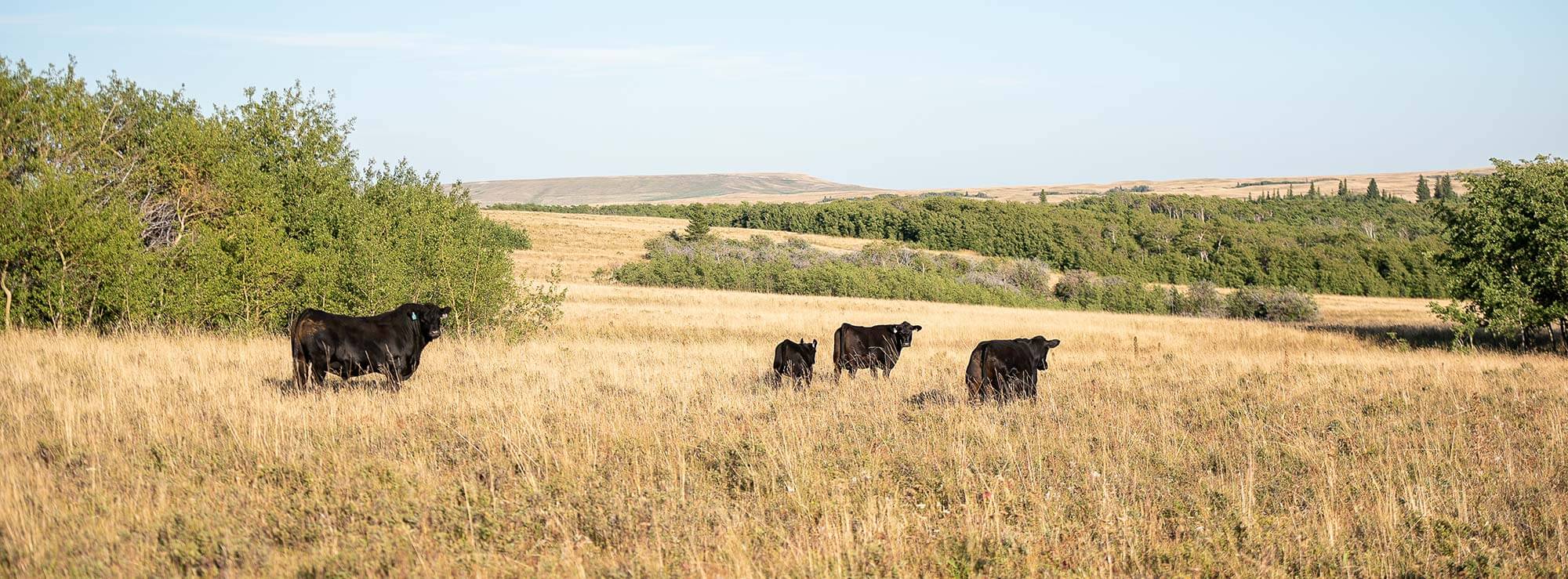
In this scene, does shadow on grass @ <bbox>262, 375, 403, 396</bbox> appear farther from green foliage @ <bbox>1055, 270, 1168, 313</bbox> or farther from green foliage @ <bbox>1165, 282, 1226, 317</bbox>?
green foliage @ <bbox>1055, 270, 1168, 313</bbox>

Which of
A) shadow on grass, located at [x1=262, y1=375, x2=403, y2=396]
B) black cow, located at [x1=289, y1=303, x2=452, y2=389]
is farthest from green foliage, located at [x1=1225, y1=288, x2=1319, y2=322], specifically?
shadow on grass, located at [x1=262, y1=375, x2=403, y2=396]

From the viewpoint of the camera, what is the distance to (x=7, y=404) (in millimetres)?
8906

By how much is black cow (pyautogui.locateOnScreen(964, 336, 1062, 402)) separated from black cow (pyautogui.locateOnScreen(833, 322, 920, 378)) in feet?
9.70

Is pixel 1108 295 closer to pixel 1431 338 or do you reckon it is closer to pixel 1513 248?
pixel 1431 338

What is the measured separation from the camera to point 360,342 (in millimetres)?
10633

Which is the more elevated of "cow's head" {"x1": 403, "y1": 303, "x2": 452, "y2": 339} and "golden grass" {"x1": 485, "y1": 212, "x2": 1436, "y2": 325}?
"cow's head" {"x1": 403, "y1": 303, "x2": 452, "y2": 339}

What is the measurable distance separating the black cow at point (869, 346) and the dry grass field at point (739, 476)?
138cm

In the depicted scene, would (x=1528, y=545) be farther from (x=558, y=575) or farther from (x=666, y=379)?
(x=666, y=379)

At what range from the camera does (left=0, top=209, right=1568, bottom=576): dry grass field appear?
5277 millimetres

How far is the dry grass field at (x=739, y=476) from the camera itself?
5277mm

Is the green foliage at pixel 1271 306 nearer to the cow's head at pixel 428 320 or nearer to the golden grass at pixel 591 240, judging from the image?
the golden grass at pixel 591 240

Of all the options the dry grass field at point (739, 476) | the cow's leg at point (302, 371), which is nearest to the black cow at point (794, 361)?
the dry grass field at point (739, 476)

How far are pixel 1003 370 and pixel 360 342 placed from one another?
7.59 m

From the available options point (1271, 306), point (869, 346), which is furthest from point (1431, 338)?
point (1271, 306)
